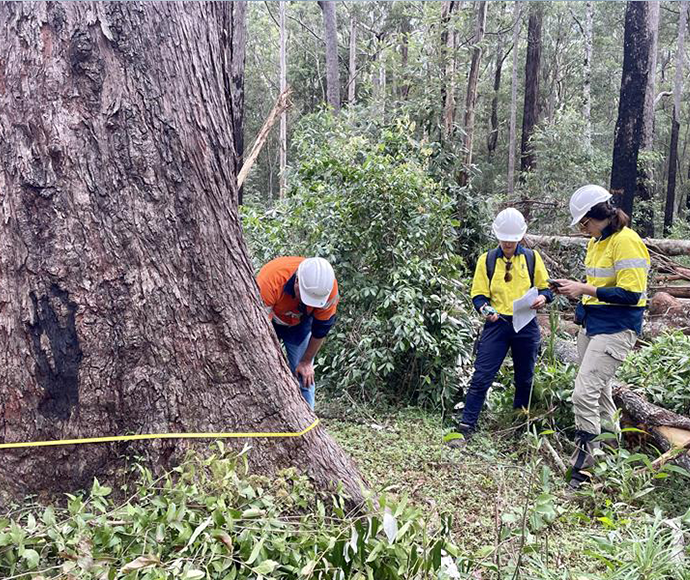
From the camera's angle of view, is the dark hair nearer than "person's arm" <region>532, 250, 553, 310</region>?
Yes

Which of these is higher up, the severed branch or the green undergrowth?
the severed branch

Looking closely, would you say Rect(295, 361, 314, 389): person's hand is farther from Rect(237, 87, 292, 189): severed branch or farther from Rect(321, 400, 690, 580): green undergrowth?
Rect(237, 87, 292, 189): severed branch

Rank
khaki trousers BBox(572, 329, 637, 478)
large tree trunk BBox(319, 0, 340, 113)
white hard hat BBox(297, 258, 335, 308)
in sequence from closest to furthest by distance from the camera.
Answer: white hard hat BBox(297, 258, 335, 308) → khaki trousers BBox(572, 329, 637, 478) → large tree trunk BBox(319, 0, 340, 113)

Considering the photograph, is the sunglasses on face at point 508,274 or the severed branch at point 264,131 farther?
the severed branch at point 264,131

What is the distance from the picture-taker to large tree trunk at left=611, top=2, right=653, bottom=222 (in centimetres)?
1035

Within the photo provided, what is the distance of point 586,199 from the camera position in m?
3.87

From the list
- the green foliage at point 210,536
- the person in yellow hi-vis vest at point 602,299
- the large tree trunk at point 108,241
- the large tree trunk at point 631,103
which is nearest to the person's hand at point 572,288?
the person in yellow hi-vis vest at point 602,299

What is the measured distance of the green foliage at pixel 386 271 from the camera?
16.9ft

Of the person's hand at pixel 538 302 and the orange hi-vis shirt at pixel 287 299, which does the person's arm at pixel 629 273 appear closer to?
the person's hand at pixel 538 302

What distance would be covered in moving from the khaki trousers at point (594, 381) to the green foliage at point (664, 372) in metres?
0.91

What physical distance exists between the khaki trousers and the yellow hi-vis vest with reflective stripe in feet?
0.90

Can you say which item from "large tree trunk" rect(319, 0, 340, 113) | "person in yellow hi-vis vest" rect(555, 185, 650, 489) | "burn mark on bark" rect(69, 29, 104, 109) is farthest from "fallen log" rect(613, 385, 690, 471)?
"large tree trunk" rect(319, 0, 340, 113)

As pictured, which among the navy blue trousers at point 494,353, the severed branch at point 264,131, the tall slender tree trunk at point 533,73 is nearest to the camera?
the navy blue trousers at point 494,353

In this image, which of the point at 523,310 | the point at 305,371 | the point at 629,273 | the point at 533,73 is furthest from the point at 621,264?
the point at 533,73
